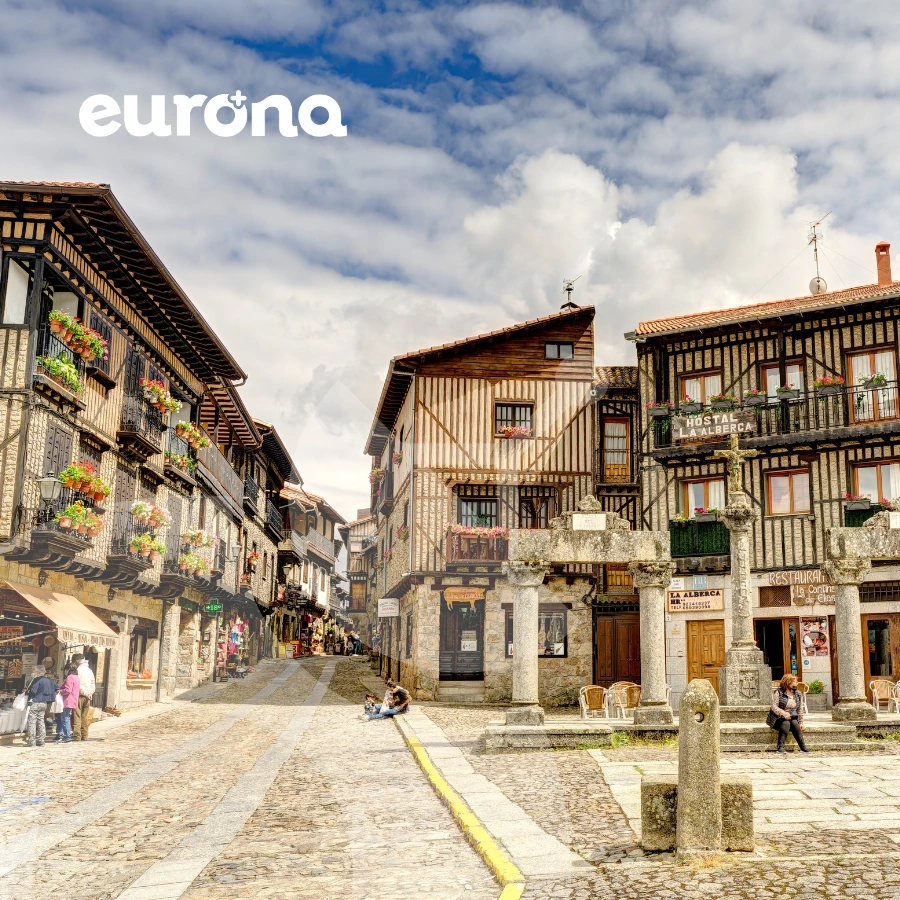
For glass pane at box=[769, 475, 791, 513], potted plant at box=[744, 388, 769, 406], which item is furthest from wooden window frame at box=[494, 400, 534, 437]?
glass pane at box=[769, 475, 791, 513]

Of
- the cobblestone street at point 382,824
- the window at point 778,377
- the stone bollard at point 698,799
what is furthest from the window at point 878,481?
the stone bollard at point 698,799

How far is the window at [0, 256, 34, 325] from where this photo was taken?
17844 millimetres

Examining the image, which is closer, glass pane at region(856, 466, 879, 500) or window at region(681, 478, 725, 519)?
glass pane at region(856, 466, 879, 500)

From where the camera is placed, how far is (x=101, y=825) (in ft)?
31.7

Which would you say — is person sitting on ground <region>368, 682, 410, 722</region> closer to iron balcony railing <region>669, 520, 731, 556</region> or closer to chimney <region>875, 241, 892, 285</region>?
iron balcony railing <region>669, 520, 731, 556</region>

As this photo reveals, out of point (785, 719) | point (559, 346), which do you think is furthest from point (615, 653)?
point (785, 719)

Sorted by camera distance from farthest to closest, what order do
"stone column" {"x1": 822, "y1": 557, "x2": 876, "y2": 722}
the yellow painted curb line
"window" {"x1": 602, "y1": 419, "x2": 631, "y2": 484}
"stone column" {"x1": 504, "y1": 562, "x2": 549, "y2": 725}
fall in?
"window" {"x1": 602, "y1": 419, "x2": 631, "y2": 484}
"stone column" {"x1": 822, "y1": 557, "x2": 876, "y2": 722}
"stone column" {"x1": 504, "y1": 562, "x2": 549, "y2": 725}
the yellow painted curb line

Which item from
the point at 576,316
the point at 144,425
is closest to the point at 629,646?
the point at 576,316

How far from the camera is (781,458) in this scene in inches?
1035

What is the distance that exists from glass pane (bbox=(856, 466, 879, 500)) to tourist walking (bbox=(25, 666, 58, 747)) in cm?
1969

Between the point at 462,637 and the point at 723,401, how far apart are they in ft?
33.1

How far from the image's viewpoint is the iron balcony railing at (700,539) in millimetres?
26547

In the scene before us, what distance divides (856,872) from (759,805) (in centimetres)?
312

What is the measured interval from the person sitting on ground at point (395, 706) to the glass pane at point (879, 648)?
11692 millimetres
